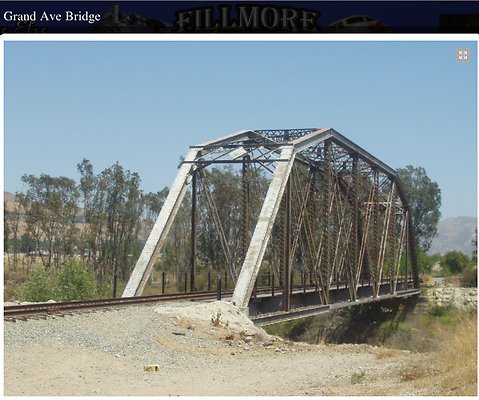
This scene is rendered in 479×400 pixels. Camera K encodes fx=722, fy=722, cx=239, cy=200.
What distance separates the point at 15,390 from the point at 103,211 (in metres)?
46.5

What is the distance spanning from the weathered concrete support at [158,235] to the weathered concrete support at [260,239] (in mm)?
3782

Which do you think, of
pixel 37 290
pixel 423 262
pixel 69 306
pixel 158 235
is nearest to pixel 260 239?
pixel 158 235

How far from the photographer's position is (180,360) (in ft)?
50.4

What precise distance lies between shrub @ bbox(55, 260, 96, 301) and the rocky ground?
1193 centimetres

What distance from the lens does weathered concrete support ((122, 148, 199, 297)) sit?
24.5 meters

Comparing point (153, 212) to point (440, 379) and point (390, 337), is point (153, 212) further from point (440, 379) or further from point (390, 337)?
point (440, 379)

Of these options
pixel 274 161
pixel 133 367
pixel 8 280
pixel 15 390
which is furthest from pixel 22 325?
pixel 8 280

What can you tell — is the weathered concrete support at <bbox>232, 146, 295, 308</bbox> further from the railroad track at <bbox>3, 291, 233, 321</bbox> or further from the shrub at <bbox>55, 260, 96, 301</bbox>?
the shrub at <bbox>55, 260, 96, 301</bbox>

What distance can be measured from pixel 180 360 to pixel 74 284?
686 inches

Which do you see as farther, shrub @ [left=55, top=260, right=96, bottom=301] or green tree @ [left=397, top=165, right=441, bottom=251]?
green tree @ [left=397, top=165, right=441, bottom=251]

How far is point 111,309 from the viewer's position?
19500mm

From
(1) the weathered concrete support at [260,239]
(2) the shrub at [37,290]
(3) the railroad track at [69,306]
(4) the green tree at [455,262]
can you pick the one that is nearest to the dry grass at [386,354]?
(1) the weathered concrete support at [260,239]

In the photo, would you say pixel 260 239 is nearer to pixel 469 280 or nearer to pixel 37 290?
pixel 37 290

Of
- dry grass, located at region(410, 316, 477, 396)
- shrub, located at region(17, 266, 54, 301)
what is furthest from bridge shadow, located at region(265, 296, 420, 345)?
dry grass, located at region(410, 316, 477, 396)
